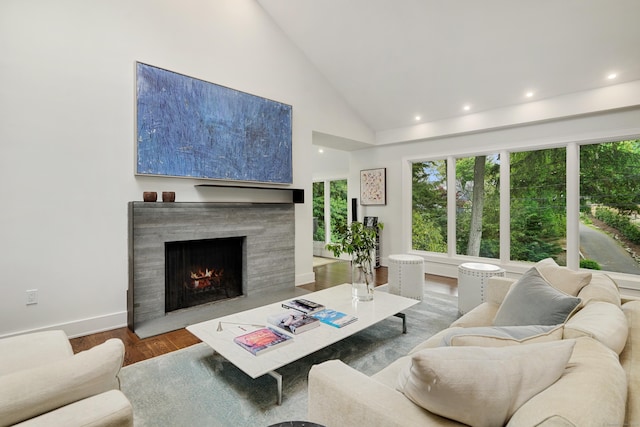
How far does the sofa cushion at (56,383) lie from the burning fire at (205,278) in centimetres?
277

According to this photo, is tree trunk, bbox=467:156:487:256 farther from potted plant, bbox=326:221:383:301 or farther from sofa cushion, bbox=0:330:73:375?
sofa cushion, bbox=0:330:73:375

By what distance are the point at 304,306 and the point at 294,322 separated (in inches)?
15.6

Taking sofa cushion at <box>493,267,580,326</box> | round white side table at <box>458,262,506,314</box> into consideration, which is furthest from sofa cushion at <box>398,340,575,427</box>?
round white side table at <box>458,262,506,314</box>

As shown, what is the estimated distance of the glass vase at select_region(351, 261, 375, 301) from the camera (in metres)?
2.86

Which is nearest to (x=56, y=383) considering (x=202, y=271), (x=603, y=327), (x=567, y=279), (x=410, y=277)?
(x=603, y=327)

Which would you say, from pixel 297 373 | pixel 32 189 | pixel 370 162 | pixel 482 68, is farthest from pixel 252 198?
pixel 482 68

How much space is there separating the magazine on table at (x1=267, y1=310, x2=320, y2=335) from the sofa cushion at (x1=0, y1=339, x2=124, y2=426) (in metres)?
1.25

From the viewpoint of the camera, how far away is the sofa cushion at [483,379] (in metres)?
0.82

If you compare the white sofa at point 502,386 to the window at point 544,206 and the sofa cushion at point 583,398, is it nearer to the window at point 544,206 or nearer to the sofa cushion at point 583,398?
the sofa cushion at point 583,398

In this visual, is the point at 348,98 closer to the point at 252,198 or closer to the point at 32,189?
the point at 252,198

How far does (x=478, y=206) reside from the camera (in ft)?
16.9

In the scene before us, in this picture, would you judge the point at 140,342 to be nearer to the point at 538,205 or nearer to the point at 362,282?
the point at 362,282

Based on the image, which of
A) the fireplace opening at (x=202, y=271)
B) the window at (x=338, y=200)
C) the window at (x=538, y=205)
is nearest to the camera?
the fireplace opening at (x=202, y=271)

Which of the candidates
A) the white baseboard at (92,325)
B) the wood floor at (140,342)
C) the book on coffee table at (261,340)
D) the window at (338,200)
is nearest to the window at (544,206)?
the window at (338,200)
